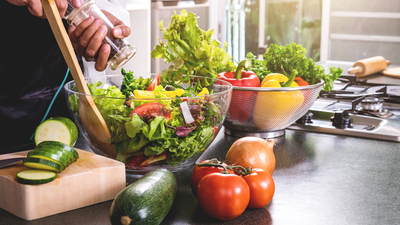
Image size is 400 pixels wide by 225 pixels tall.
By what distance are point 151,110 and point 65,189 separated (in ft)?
0.70

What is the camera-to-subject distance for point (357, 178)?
2.82 feet

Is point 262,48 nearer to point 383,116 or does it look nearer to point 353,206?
point 383,116

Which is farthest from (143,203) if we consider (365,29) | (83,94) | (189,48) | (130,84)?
(365,29)

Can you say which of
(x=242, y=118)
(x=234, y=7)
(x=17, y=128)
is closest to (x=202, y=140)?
(x=242, y=118)

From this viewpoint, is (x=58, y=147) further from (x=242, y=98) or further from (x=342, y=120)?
(x=342, y=120)

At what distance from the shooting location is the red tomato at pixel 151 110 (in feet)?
2.49

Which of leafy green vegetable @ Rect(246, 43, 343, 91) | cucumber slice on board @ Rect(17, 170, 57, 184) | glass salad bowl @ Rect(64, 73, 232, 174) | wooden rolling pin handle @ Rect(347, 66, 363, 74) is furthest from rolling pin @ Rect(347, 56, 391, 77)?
cucumber slice on board @ Rect(17, 170, 57, 184)

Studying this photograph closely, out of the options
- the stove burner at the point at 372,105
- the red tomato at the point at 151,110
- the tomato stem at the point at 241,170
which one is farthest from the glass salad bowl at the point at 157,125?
the stove burner at the point at 372,105

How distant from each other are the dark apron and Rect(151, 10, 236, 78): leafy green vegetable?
413mm

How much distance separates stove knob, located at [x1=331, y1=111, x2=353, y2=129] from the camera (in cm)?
124

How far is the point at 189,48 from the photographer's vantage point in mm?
1156

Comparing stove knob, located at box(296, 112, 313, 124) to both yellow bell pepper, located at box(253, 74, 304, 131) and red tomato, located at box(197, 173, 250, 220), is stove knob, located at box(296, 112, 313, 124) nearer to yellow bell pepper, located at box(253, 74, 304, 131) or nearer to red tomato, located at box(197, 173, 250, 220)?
yellow bell pepper, located at box(253, 74, 304, 131)

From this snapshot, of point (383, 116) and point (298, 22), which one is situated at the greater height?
point (298, 22)

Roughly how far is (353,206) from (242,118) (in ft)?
1.48
